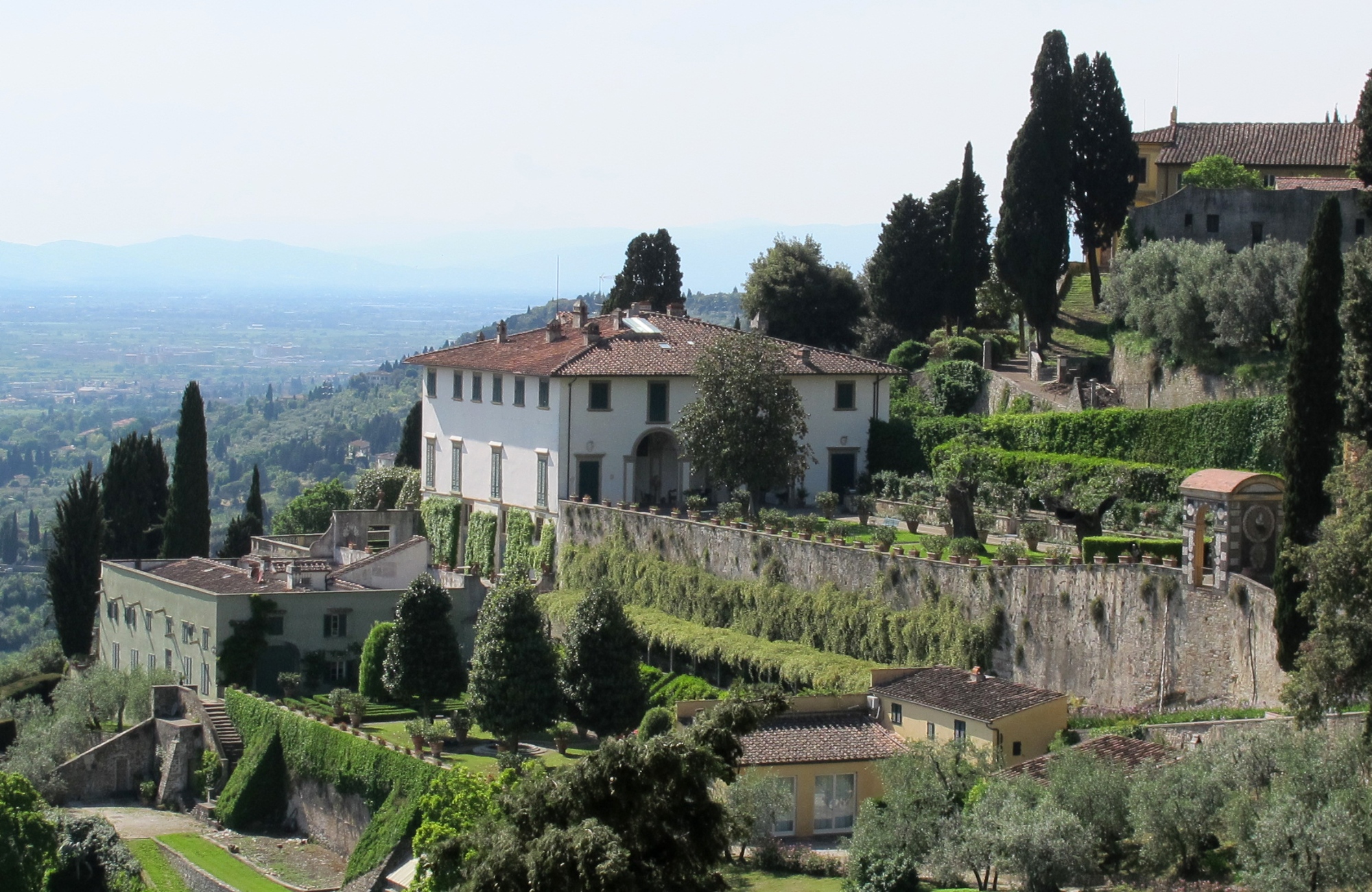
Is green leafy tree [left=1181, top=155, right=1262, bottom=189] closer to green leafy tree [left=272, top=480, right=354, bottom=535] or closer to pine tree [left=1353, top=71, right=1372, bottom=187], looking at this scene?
pine tree [left=1353, top=71, right=1372, bottom=187]

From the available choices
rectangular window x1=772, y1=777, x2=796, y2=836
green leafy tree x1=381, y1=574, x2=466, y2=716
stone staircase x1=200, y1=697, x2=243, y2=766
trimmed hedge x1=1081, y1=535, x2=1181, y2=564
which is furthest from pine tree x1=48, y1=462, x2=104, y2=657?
trimmed hedge x1=1081, y1=535, x2=1181, y2=564

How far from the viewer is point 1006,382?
2223 inches

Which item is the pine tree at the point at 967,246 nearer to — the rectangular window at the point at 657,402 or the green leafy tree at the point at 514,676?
the rectangular window at the point at 657,402

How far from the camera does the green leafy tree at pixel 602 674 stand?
42625mm

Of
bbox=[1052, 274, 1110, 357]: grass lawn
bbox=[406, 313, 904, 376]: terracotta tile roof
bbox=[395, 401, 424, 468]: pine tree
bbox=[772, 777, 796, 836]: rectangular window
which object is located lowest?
bbox=[772, 777, 796, 836]: rectangular window

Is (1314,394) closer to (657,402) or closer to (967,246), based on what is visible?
(657,402)

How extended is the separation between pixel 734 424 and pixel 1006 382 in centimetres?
1095

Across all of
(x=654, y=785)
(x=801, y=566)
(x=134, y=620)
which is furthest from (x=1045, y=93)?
(x=654, y=785)

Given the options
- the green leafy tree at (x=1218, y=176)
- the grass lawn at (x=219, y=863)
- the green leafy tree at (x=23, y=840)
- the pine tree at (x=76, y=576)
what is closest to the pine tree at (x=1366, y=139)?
the green leafy tree at (x=1218, y=176)

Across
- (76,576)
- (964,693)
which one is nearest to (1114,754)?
(964,693)

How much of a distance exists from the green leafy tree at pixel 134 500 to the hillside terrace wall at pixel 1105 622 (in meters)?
32.8

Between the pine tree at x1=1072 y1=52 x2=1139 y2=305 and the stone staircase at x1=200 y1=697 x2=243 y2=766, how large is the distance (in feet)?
97.3

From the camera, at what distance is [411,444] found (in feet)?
217

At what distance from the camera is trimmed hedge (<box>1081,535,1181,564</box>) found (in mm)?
35656
